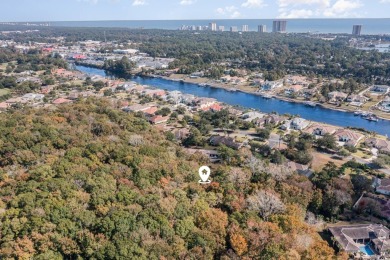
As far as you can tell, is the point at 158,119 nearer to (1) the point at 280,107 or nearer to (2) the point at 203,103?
(2) the point at 203,103

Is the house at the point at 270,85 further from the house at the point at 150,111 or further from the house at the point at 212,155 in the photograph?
the house at the point at 212,155

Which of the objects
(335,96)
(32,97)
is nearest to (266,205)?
(335,96)

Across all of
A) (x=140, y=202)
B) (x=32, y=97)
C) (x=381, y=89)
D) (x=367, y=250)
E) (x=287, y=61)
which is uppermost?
(x=287, y=61)

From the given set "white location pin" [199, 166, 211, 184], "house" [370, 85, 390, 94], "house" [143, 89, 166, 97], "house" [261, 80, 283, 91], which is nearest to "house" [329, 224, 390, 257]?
"white location pin" [199, 166, 211, 184]

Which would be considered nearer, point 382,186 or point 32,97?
point 382,186

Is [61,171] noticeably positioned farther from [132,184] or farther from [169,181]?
[169,181]

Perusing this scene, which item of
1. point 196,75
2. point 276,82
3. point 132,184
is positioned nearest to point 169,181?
point 132,184
